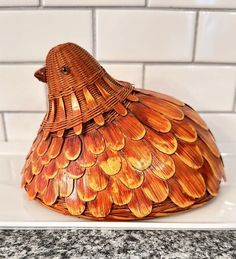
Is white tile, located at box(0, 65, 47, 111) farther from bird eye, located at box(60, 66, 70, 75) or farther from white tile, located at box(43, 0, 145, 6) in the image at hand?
bird eye, located at box(60, 66, 70, 75)

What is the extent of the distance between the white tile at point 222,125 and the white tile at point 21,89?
12.8 inches

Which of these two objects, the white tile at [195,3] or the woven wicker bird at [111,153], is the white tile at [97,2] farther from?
the woven wicker bird at [111,153]

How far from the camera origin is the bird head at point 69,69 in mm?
397

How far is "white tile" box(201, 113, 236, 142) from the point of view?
0.63 metres

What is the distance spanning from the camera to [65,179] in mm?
383

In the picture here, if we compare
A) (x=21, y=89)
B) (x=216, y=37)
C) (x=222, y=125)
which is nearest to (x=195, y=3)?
(x=216, y=37)

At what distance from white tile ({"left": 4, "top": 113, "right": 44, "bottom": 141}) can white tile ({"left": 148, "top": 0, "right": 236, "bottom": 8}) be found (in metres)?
0.30

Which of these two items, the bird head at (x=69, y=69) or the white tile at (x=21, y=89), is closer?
the bird head at (x=69, y=69)

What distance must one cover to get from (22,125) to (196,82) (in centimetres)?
35

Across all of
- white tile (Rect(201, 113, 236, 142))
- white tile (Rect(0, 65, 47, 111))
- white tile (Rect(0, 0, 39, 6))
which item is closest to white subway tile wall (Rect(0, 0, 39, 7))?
white tile (Rect(0, 0, 39, 6))

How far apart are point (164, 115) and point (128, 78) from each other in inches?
8.2

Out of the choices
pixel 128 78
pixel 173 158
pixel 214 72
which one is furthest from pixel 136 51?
pixel 173 158

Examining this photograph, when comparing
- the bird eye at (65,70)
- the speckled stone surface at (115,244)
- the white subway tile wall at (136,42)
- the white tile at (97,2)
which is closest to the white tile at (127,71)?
the white subway tile wall at (136,42)

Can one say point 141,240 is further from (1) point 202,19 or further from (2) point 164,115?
(1) point 202,19
